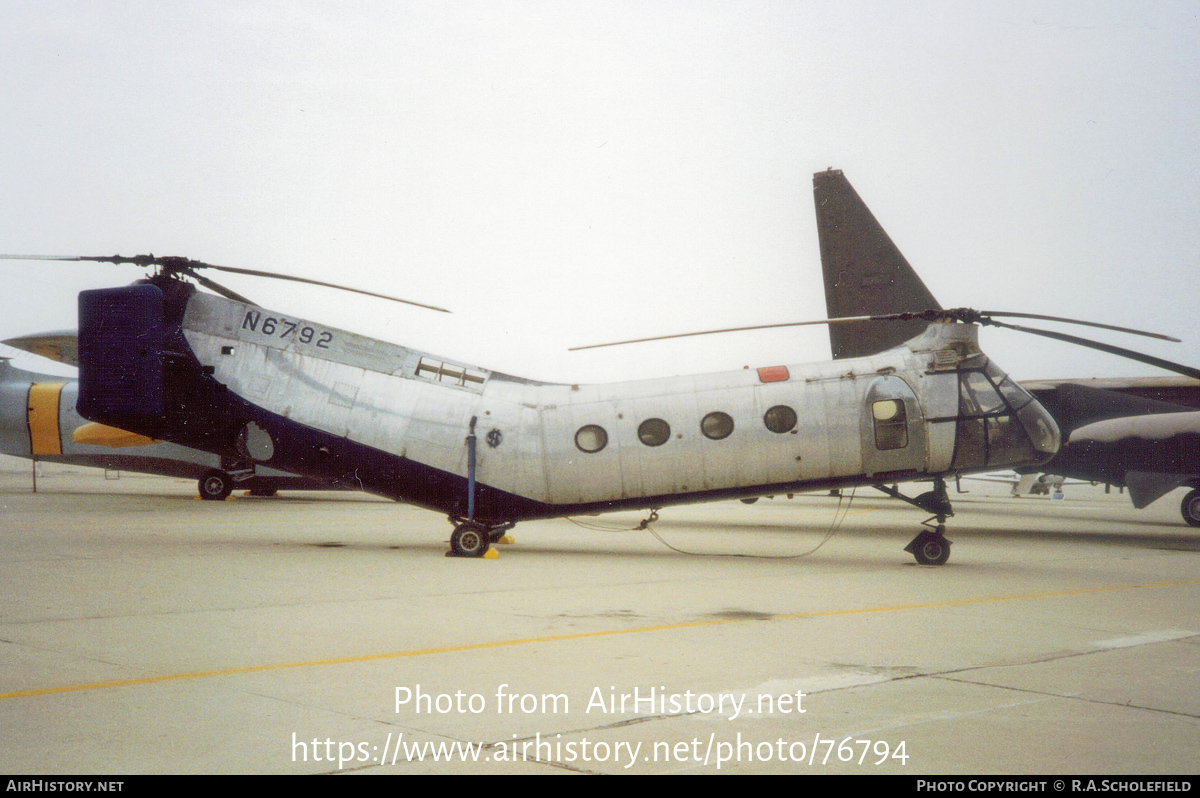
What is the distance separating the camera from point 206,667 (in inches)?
245

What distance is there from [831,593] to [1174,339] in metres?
5.00

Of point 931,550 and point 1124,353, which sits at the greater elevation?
point 1124,353

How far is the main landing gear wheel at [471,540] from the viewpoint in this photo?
44.4ft

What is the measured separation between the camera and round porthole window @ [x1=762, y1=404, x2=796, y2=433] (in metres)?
13.2

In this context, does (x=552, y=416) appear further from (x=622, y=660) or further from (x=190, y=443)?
(x=622, y=660)

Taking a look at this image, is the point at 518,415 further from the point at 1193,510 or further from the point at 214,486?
the point at 214,486

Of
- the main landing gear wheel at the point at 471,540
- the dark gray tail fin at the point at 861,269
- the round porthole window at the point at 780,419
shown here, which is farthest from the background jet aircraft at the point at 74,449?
the round porthole window at the point at 780,419

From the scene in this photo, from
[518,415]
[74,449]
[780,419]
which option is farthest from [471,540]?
[74,449]

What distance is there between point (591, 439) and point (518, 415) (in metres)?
1.15

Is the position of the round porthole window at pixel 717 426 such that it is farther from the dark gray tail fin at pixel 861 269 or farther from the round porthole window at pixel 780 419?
the dark gray tail fin at pixel 861 269

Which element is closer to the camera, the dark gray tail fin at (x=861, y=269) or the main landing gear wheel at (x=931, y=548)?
the main landing gear wheel at (x=931, y=548)

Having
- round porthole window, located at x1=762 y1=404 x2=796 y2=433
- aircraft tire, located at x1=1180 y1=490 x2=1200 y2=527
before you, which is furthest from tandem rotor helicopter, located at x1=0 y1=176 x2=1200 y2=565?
aircraft tire, located at x1=1180 y1=490 x2=1200 y2=527

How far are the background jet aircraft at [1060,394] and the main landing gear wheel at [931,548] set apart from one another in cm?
600

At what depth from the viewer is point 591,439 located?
44.4 ft
